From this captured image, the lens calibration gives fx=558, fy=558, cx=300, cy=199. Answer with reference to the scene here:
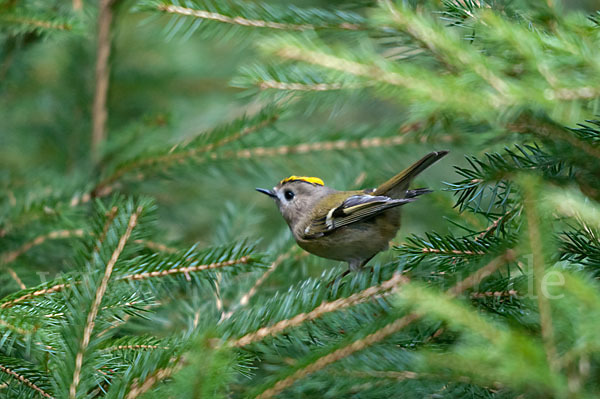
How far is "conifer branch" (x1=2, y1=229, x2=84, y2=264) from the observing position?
75.4 inches

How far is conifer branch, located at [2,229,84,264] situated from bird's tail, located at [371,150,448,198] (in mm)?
1087

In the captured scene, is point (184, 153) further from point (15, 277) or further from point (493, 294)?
point (493, 294)

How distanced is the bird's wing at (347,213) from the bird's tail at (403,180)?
3cm

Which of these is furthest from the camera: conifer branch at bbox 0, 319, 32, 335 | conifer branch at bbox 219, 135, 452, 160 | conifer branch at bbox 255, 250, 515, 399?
conifer branch at bbox 219, 135, 452, 160

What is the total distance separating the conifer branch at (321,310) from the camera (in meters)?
1.21

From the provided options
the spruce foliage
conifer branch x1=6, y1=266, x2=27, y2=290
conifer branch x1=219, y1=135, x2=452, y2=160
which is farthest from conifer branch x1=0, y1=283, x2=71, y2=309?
conifer branch x1=219, y1=135, x2=452, y2=160

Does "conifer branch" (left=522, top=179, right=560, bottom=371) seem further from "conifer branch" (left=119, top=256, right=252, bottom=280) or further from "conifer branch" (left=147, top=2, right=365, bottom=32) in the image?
"conifer branch" (left=147, top=2, right=365, bottom=32)

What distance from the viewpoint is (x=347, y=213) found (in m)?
2.19

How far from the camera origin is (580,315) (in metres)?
0.83

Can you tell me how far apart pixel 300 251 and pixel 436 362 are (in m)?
1.24

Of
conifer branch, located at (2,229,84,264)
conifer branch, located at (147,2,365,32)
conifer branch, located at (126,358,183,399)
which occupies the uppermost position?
conifer branch, located at (147,2,365,32)

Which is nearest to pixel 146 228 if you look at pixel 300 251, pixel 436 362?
pixel 300 251

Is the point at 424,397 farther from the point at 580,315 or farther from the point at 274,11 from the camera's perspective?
the point at 274,11

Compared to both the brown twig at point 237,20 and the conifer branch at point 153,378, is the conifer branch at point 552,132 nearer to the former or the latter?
the brown twig at point 237,20
